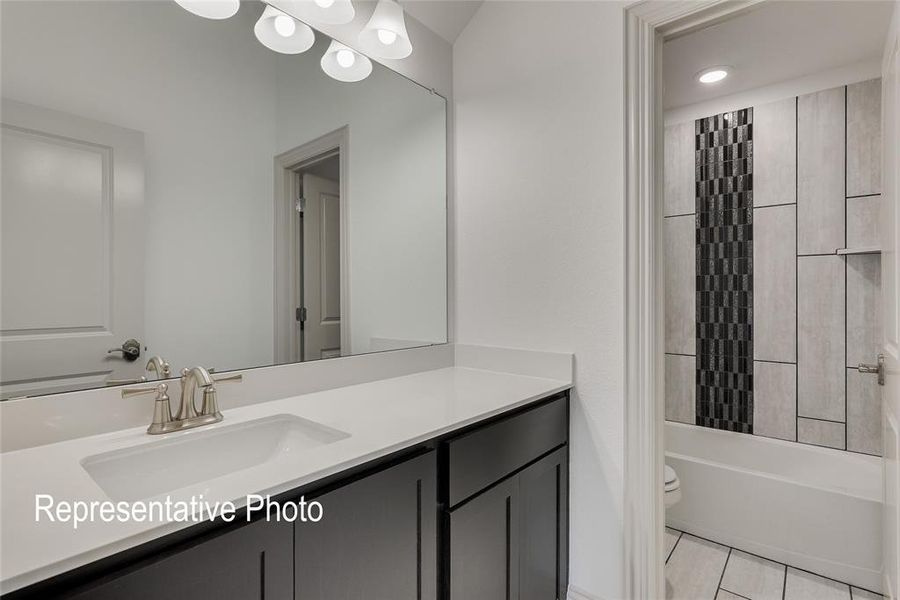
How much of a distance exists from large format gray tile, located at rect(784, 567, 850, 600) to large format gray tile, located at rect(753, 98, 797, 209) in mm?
1690

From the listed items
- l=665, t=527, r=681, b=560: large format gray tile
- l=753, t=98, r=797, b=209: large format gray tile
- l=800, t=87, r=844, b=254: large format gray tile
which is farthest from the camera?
l=753, t=98, r=797, b=209: large format gray tile

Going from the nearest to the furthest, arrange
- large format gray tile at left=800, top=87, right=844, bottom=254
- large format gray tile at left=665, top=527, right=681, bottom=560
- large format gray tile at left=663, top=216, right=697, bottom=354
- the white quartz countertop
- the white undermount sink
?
the white quartz countertop, the white undermount sink, large format gray tile at left=665, top=527, right=681, bottom=560, large format gray tile at left=800, top=87, right=844, bottom=254, large format gray tile at left=663, top=216, right=697, bottom=354

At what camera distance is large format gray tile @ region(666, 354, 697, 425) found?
2.59 m

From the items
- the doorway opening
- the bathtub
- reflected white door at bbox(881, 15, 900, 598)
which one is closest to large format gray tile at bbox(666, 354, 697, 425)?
the doorway opening

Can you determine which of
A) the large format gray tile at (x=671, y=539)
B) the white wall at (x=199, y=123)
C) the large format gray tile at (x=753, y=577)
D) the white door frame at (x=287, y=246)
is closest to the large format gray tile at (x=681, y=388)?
the large format gray tile at (x=671, y=539)

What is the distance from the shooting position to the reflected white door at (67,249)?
0.92m

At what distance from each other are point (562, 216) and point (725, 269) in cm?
145

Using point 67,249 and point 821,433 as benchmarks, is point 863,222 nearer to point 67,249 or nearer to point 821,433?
point 821,433

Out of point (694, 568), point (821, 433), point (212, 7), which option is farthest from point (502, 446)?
point (821, 433)

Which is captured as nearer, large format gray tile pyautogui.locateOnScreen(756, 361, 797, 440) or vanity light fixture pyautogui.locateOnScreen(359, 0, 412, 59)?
vanity light fixture pyautogui.locateOnScreen(359, 0, 412, 59)

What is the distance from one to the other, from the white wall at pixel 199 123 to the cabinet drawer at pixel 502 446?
62cm

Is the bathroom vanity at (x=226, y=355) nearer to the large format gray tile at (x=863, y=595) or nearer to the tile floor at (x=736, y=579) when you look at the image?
the tile floor at (x=736, y=579)

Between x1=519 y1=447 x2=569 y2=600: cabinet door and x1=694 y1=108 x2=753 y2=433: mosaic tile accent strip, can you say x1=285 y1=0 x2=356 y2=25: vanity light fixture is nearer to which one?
x1=519 y1=447 x2=569 y2=600: cabinet door

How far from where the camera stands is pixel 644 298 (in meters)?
1.40
